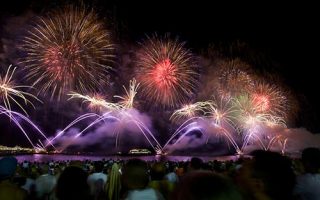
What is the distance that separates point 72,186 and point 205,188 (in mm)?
2213

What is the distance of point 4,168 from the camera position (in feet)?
17.9

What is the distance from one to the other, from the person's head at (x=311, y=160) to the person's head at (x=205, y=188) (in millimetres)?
3084

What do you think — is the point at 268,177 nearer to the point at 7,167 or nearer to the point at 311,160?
the point at 311,160

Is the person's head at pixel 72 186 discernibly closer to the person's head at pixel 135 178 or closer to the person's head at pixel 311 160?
the person's head at pixel 135 178

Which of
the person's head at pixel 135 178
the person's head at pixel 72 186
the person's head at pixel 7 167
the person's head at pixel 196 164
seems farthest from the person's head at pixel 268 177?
the person's head at pixel 196 164

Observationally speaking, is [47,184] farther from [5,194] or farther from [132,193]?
[132,193]

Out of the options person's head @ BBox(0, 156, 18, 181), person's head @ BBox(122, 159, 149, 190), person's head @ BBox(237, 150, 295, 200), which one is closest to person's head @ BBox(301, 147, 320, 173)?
person's head @ BBox(237, 150, 295, 200)

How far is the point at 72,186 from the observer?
4.02 m

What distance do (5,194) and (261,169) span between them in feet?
9.90

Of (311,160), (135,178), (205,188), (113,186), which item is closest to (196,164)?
(113,186)

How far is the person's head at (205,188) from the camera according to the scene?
6.85 ft

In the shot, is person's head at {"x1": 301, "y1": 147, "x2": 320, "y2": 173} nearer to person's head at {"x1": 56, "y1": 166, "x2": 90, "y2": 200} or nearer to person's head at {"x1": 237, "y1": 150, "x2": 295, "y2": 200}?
person's head at {"x1": 237, "y1": 150, "x2": 295, "y2": 200}

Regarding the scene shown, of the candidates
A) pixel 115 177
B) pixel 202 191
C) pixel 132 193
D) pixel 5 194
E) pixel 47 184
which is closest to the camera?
pixel 202 191

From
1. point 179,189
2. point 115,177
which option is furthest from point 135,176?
point 115,177
